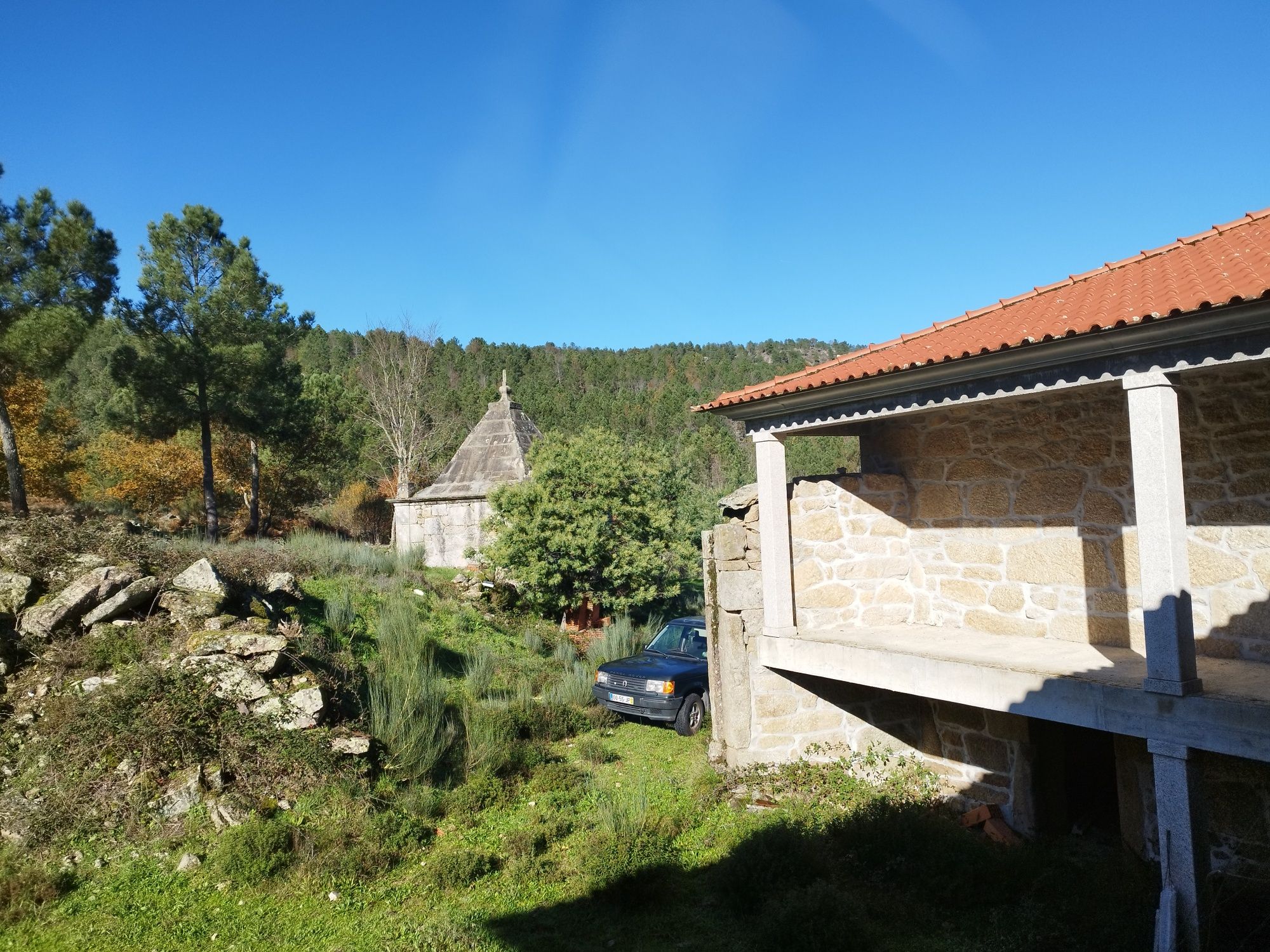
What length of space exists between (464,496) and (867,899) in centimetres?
1598

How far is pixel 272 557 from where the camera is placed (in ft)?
48.0

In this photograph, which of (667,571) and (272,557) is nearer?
(272,557)

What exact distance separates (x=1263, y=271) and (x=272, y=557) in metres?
14.8

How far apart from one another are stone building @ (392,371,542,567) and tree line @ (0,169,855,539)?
221 cm

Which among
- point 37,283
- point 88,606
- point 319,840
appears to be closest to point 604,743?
point 319,840

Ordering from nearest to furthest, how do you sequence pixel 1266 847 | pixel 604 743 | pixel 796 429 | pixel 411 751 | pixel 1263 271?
pixel 1263 271, pixel 1266 847, pixel 796 429, pixel 411 751, pixel 604 743

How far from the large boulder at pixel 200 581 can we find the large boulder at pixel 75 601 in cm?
48

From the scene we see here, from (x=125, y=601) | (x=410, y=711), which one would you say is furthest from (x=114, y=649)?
(x=410, y=711)

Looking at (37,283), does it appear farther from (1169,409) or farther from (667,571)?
(1169,409)

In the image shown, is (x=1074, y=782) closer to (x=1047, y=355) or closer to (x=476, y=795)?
(x=1047, y=355)

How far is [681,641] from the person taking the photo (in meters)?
11.4

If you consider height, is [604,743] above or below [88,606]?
below

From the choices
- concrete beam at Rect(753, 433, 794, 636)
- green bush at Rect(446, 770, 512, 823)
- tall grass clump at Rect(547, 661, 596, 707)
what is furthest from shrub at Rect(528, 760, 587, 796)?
concrete beam at Rect(753, 433, 794, 636)

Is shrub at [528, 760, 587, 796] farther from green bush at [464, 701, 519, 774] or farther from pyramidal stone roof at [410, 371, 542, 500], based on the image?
pyramidal stone roof at [410, 371, 542, 500]
